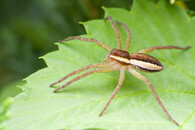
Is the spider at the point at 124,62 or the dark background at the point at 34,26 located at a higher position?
the dark background at the point at 34,26

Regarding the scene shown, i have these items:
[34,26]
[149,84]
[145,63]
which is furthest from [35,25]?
[149,84]

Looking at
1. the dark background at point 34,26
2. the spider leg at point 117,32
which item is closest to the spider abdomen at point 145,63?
the spider leg at point 117,32

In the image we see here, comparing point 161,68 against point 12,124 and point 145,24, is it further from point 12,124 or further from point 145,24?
point 12,124

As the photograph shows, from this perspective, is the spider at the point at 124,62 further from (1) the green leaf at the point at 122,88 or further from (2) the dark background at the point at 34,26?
(2) the dark background at the point at 34,26

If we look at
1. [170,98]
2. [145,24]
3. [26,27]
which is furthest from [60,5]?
[170,98]

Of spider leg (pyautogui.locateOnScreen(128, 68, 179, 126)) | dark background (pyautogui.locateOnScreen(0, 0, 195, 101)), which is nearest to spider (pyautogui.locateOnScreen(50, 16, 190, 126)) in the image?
spider leg (pyautogui.locateOnScreen(128, 68, 179, 126))

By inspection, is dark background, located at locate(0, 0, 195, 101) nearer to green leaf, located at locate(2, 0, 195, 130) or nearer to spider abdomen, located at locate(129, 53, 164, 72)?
green leaf, located at locate(2, 0, 195, 130)
